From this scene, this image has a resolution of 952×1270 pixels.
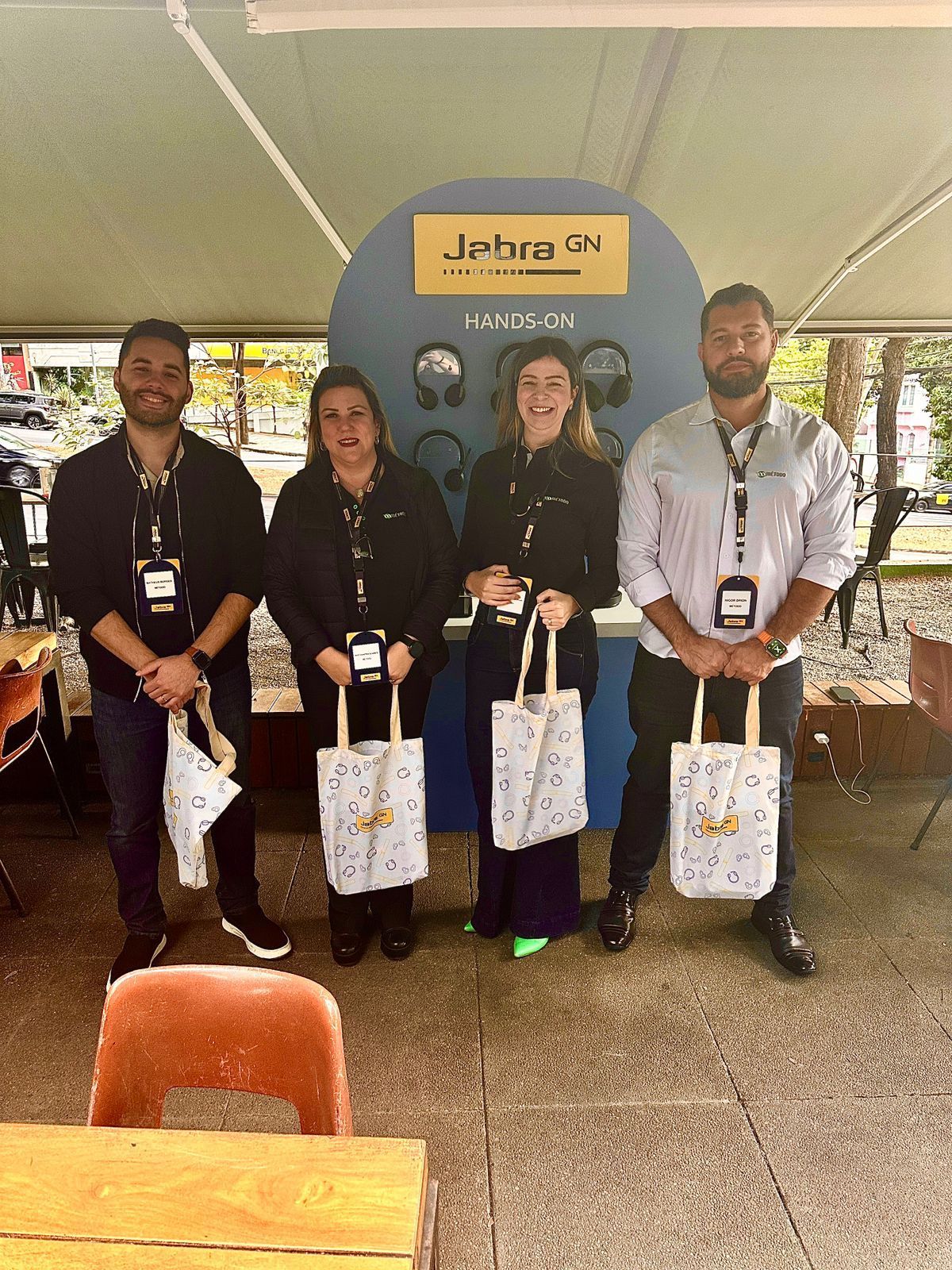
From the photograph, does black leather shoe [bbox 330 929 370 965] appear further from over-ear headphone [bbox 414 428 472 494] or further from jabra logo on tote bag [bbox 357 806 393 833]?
over-ear headphone [bbox 414 428 472 494]

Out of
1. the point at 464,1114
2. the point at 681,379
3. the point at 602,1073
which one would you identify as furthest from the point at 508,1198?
the point at 681,379

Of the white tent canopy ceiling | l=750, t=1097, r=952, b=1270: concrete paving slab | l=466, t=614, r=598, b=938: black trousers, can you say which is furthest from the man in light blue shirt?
the white tent canopy ceiling

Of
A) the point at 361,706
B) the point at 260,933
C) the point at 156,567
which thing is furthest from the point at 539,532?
the point at 260,933

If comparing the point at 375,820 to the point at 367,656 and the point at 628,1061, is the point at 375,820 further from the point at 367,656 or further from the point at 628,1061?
the point at 628,1061

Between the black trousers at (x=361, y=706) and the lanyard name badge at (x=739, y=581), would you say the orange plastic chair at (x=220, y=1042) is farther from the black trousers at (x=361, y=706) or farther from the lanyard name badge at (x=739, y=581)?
the lanyard name badge at (x=739, y=581)

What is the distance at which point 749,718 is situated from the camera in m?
2.13

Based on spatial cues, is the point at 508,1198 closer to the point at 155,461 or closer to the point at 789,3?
the point at 155,461

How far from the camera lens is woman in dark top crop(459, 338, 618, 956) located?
2117 millimetres

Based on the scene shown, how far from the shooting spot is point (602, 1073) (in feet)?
6.66

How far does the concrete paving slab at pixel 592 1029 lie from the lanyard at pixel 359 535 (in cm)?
124

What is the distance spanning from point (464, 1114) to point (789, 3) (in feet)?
9.62

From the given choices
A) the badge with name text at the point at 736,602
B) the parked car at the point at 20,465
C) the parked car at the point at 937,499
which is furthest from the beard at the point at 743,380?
the parked car at the point at 937,499

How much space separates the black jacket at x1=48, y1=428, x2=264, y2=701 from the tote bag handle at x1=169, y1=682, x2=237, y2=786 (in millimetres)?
100

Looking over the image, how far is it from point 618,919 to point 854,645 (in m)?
4.41
